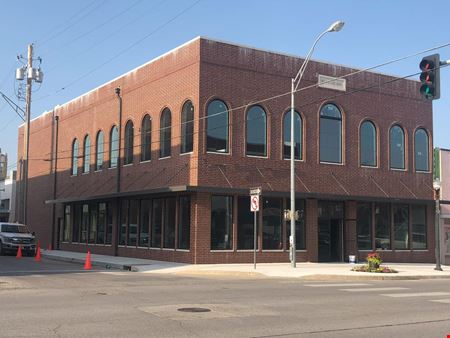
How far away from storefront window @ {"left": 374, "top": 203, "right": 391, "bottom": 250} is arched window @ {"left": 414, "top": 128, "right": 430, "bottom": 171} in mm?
3727

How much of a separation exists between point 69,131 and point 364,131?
21.0 meters

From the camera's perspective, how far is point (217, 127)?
26828 millimetres

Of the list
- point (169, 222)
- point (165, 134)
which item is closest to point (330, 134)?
point (165, 134)

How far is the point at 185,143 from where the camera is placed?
27266mm

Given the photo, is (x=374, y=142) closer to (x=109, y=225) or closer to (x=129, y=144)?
(x=129, y=144)

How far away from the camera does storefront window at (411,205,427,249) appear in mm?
32625

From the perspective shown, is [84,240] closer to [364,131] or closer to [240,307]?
[364,131]

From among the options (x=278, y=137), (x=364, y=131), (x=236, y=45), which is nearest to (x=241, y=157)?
(x=278, y=137)

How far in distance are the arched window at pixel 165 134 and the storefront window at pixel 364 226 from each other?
10.8m

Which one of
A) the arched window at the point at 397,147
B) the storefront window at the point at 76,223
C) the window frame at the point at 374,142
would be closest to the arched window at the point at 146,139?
the storefront window at the point at 76,223

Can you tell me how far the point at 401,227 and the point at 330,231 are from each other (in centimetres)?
475

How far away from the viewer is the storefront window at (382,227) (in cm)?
3131

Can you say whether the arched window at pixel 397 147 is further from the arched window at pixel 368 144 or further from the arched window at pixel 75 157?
the arched window at pixel 75 157

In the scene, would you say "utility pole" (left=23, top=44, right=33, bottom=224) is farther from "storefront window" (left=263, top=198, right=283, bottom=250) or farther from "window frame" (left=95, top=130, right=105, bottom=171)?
"storefront window" (left=263, top=198, right=283, bottom=250)
